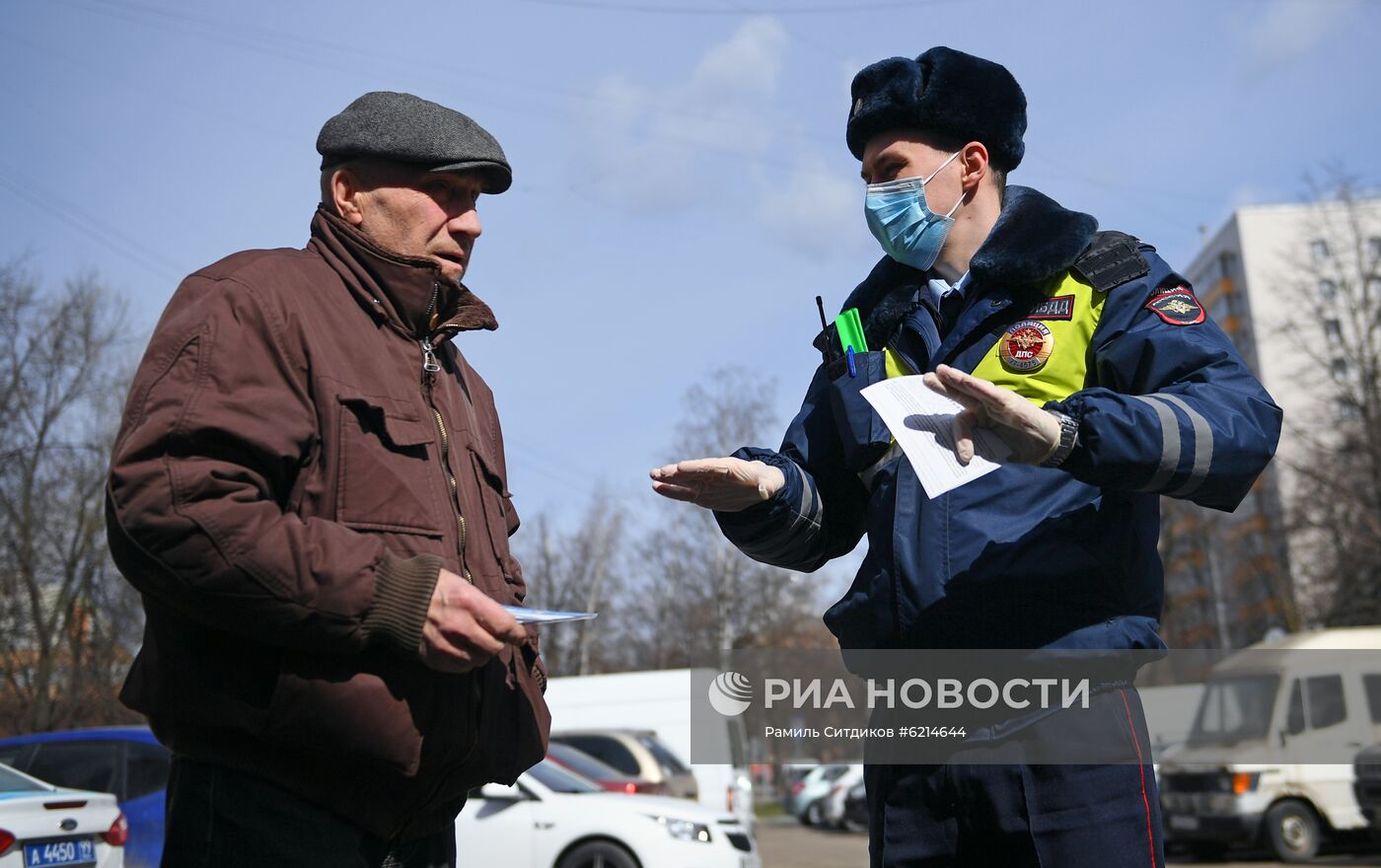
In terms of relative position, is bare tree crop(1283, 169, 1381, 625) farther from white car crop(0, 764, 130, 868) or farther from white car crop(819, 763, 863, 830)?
white car crop(0, 764, 130, 868)

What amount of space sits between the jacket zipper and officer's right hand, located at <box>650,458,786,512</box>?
1.44 feet

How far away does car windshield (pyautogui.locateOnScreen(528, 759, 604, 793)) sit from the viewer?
10.4 m

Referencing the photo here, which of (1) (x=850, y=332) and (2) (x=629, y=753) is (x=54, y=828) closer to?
(1) (x=850, y=332)

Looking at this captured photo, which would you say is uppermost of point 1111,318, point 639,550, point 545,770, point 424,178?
point 639,550

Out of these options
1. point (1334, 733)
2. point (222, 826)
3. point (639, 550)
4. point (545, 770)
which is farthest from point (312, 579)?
point (639, 550)

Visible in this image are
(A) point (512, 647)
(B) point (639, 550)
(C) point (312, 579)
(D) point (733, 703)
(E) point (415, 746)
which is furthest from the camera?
(B) point (639, 550)

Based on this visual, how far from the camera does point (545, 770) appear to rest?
35.0 ft

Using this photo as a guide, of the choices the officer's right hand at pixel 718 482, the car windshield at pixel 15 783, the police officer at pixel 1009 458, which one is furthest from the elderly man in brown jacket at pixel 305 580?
the car windshield at pixel 15 783

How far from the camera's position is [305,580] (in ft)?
7.07

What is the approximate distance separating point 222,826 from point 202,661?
0.97 feet

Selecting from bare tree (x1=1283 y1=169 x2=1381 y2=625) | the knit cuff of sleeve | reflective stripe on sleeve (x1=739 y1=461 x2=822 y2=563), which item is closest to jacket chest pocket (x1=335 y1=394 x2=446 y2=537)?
the knit cuff of sleeve

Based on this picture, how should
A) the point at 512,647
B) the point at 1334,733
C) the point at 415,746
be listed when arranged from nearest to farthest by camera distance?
the point at 415,746 < the point at 512,647 < the point at 1334,733

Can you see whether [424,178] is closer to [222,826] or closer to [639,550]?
[222,826]

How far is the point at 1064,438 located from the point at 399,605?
1.26m
